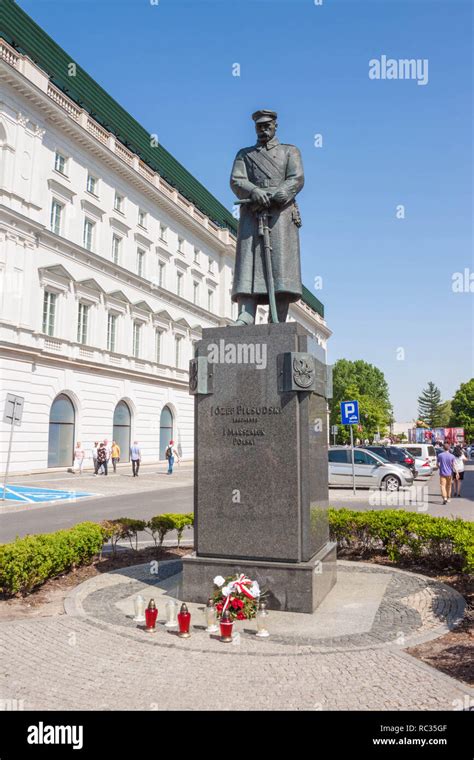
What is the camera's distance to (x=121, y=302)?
1421 inches

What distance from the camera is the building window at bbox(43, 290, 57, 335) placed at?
29.0 m

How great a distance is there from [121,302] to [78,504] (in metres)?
19.9

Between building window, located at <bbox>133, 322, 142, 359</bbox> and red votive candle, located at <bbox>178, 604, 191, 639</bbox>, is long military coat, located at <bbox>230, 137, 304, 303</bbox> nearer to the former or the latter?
red votive candle, located at <bbox>178, 604, 191, 639</bbox>

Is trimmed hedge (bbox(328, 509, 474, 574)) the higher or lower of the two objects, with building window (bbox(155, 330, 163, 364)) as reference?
lower

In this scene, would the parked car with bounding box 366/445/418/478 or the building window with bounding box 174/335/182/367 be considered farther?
the building window with bounding box 174/335/182/367

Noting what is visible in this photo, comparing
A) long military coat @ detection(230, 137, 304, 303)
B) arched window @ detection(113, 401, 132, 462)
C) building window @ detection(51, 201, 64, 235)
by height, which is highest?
building window @ detection(51, 201, 64, 235)

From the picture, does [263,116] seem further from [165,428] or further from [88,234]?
[165,428]

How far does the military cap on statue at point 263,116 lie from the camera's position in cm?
794

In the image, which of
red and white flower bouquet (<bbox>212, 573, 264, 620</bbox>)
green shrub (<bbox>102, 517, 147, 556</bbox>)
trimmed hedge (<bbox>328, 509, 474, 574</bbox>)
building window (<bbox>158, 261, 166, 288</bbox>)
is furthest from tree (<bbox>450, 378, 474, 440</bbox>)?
red and white flower bouquet (<bbox>212, 573, 264, 620</bbox>)

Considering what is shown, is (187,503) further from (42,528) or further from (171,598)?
(171,598)

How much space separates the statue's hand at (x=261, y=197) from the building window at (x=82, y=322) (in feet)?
83.8

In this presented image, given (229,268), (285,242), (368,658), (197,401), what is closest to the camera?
(368,658)

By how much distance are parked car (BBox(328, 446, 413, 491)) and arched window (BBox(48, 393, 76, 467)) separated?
14.0 metres

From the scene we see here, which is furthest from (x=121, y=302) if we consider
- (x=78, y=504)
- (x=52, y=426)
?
(x=78, y=504)
